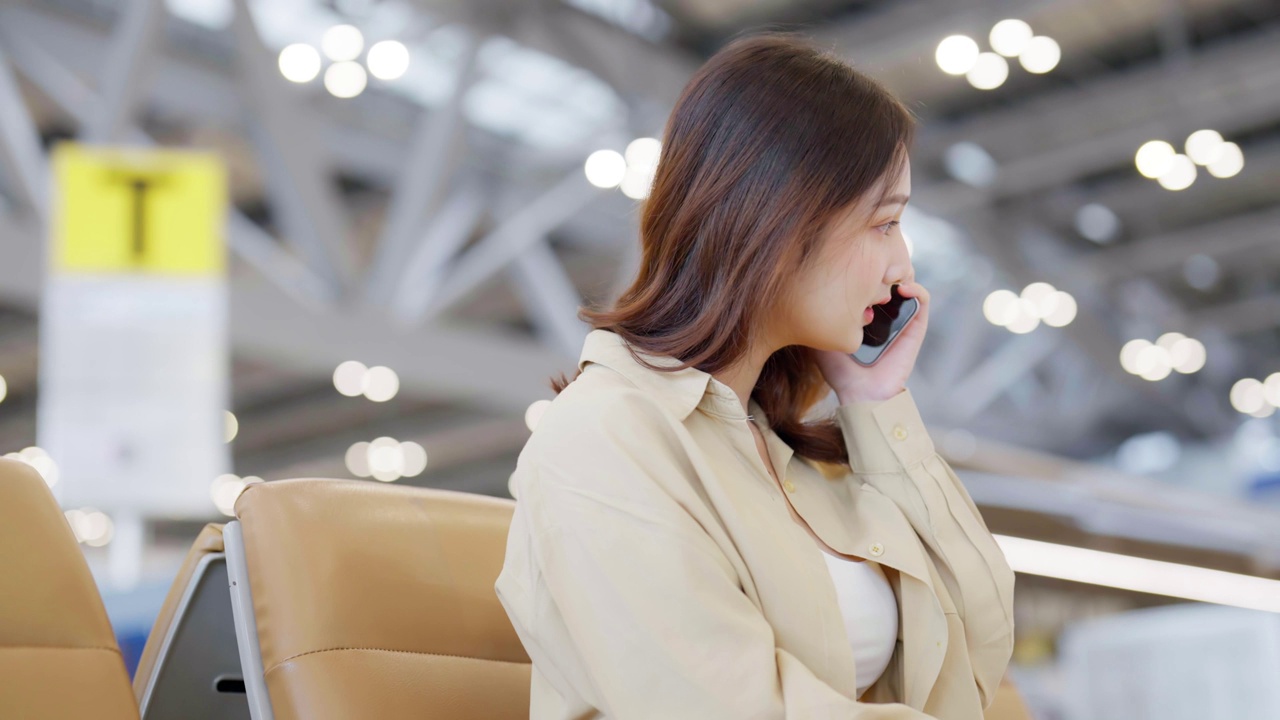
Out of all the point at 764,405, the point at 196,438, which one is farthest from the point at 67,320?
the point at 764,405

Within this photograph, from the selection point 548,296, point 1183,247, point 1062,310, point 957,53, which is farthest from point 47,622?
point 1183,247

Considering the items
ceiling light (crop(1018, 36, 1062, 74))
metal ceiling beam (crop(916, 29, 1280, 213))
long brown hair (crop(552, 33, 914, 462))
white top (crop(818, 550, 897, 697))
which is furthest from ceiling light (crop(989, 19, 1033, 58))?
white top (crop(818, 550, 897, 697))

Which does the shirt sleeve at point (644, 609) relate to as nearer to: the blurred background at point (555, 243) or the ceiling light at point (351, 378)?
the blurred background at point (555, 243)

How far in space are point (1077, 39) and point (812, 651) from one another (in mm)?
8403

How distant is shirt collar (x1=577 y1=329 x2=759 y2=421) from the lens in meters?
1.49

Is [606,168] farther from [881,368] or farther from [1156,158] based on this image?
[881,368]

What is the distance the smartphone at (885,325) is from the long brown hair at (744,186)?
0.26m

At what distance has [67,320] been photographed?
415cm

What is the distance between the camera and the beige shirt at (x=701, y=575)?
1.26 metres

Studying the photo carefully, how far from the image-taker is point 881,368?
6.03 ft

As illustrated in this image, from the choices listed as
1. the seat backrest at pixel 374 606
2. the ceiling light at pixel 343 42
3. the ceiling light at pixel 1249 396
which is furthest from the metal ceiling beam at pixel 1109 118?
the seat backrest at pixel 374 606

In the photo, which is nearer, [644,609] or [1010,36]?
[644,609]

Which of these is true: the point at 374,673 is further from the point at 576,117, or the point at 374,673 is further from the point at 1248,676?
the point at 576,117

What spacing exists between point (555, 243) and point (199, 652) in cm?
935
